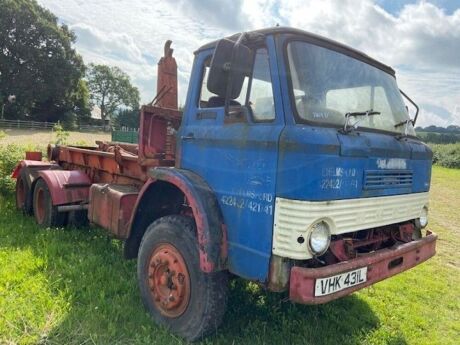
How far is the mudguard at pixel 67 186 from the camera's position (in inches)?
218

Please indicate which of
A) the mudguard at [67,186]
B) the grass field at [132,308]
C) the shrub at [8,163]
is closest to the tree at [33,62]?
the shrub at [8,163]

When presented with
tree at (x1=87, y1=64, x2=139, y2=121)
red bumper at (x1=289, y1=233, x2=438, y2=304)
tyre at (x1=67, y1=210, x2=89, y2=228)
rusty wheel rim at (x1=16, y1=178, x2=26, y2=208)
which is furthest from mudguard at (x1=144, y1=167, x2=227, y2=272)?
tree at (x1=87, y1=64, x2=139, y2=121)

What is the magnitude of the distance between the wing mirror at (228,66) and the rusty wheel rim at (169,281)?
4.49 feet

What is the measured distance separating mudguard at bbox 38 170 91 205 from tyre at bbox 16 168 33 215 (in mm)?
741

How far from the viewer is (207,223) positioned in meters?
3.00

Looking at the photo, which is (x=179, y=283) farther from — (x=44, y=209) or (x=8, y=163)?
(x=8, y=163)

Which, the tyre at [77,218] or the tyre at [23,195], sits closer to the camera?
the tyre at [77,218]

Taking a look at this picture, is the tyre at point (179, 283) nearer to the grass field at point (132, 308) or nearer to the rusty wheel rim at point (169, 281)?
the rusty wheel rim at point (169, 281)

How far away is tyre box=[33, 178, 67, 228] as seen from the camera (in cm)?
565

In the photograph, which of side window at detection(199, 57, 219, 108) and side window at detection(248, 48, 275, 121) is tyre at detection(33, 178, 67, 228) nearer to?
side window at detection(199, 57, 219, 108)

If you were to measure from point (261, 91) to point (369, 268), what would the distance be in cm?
150

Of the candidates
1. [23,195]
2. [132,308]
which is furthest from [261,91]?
[23,195]

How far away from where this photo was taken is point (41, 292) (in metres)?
3.87

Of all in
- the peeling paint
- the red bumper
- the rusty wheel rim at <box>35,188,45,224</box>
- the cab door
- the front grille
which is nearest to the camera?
the red bumper
